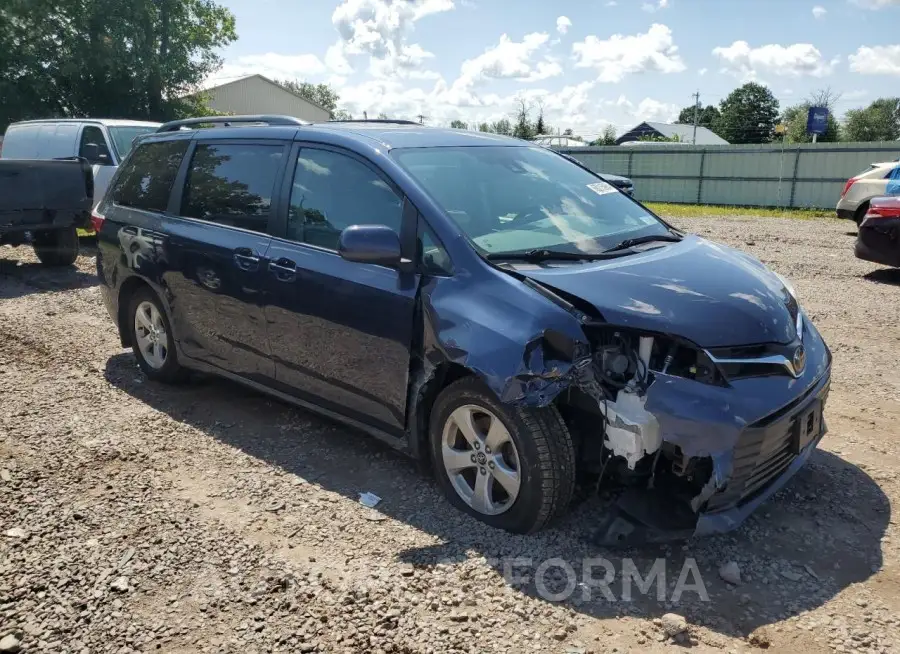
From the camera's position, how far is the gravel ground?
8.91 feet

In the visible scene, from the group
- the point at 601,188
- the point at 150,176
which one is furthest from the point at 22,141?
the point at 601,188

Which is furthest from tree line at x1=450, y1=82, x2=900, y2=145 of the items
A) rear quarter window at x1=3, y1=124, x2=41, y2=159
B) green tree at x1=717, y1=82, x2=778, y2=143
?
rear quarter window at x1=3, y1=124, x2=41, y2=159

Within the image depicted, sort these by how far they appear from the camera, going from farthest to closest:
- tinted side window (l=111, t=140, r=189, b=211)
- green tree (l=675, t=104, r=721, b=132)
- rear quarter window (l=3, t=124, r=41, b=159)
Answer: green tree (l=675, t=104, r=721, b=132), rear quarter window (l=3, t=124, r=41, b=159), tinted side window (l=111, t=140, r=189, b=211)

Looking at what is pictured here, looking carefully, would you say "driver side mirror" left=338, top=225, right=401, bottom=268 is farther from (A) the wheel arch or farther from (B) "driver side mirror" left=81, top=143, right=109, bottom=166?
(B) "driver side mirror" left=81, top=143, right=109, bottom=166

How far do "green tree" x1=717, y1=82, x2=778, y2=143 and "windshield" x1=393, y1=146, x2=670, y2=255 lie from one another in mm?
79888

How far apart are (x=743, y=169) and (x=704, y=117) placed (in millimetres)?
81772

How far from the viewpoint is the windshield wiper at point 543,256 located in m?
3.41

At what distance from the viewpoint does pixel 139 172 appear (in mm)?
5391

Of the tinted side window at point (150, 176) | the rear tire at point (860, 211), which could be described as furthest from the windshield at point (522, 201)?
the rear tire at point (860, 211)

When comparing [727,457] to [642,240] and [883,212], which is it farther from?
[883,212]

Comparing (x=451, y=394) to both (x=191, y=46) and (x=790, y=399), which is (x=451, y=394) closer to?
(x=790, y=399)

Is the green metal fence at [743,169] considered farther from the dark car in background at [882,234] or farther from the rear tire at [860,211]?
the dark car in background at [882,234]

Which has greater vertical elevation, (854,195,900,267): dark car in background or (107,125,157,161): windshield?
(107,125,157,161): windshield

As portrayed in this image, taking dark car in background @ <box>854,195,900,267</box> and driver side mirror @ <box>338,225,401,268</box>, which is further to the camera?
dark car in background @ <box>854,195,900,267</box>
